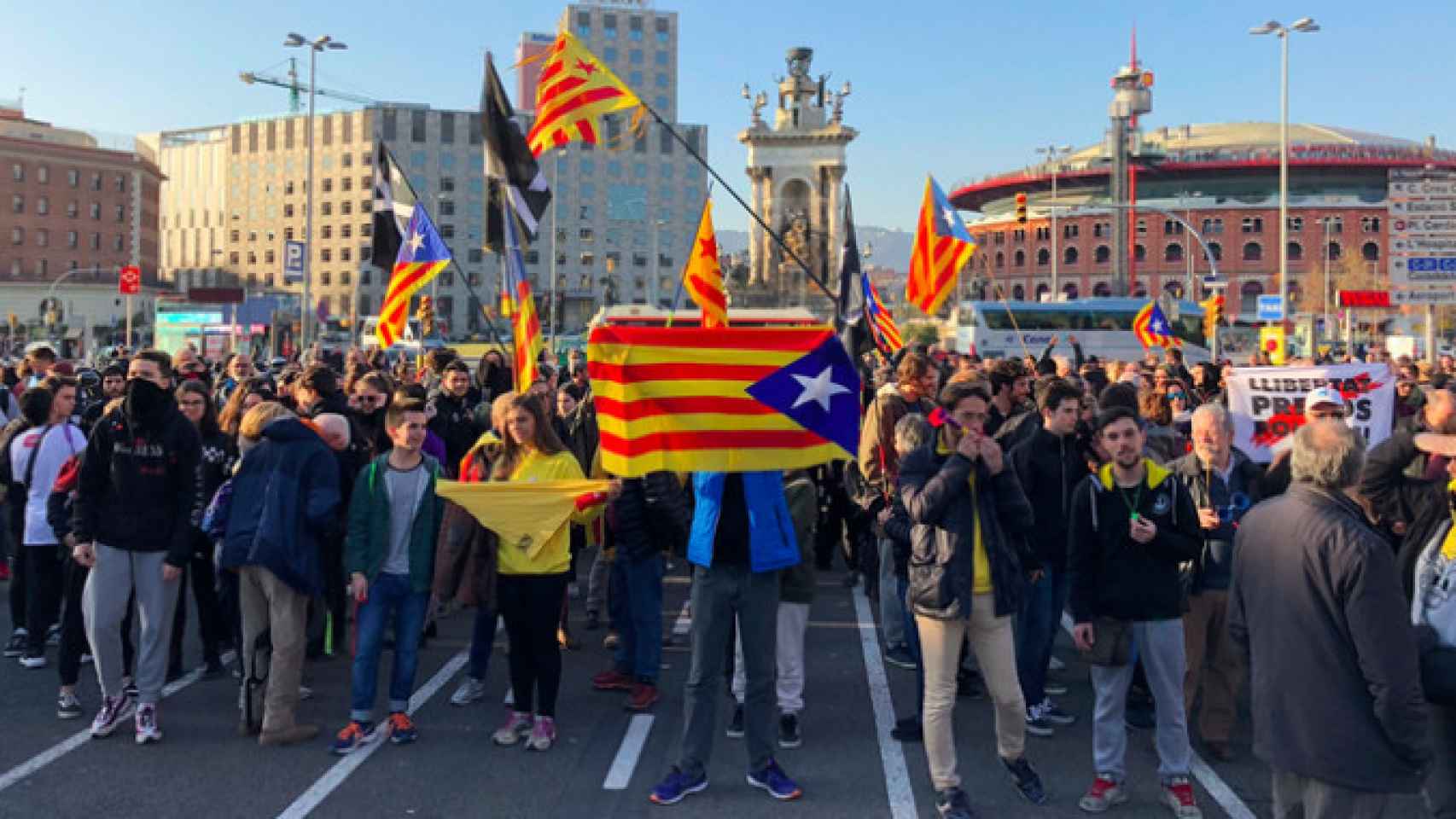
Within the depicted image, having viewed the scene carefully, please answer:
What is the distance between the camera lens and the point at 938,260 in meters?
14.4

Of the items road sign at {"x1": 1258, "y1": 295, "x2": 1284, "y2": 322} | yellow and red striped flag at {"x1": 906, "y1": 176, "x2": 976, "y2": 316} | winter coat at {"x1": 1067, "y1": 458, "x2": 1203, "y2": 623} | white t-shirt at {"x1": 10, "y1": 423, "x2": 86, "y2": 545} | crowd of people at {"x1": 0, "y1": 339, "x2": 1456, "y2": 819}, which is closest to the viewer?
crowd of people at {"x1": 0, "y1": 339, "x2": 1456, "y2": 819}

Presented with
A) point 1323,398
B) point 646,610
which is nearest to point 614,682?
point 646,610

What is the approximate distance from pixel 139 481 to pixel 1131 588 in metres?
5.32

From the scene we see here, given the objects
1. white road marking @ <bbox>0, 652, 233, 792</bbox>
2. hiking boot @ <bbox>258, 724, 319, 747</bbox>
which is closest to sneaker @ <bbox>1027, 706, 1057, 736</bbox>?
hiking boot @ <bbox>258, 724, 319, 747</bbox>

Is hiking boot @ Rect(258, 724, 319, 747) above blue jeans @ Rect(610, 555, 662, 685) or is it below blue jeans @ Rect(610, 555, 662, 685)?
below

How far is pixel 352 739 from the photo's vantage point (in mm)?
6496

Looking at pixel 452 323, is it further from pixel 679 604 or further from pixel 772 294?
pixel 679 604

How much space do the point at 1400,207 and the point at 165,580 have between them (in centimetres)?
2105

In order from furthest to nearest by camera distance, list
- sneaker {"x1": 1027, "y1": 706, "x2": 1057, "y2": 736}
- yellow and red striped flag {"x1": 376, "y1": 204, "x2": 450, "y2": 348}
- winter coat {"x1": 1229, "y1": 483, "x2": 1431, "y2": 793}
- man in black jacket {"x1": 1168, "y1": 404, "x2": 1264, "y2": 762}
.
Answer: yellow and red striped flag {"x1": 376, "y1": 204, "x2": 450, "y2": 348} < sneaker {"x1": 1027, "y1": 706, "x2": 1057, "y2": 736} < man in black jacket {"x1": 1168, "y1": 404, "x2": 1264, "y2": 762} < winter coat {"x1": 1229, "y1": 483, "x2": 1431, "y2": 793}

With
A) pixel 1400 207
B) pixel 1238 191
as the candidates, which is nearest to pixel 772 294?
pixel 1238 191

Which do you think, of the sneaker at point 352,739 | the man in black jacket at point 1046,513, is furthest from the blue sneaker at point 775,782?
the sneaker at point 352,739

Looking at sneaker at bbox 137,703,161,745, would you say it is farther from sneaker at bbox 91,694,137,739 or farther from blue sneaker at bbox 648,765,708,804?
blue sneaker at bbox 648,765,708,804

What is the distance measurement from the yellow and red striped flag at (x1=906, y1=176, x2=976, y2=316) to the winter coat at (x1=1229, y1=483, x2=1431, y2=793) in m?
10.3

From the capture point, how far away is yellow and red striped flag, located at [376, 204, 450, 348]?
1311 centimetres
